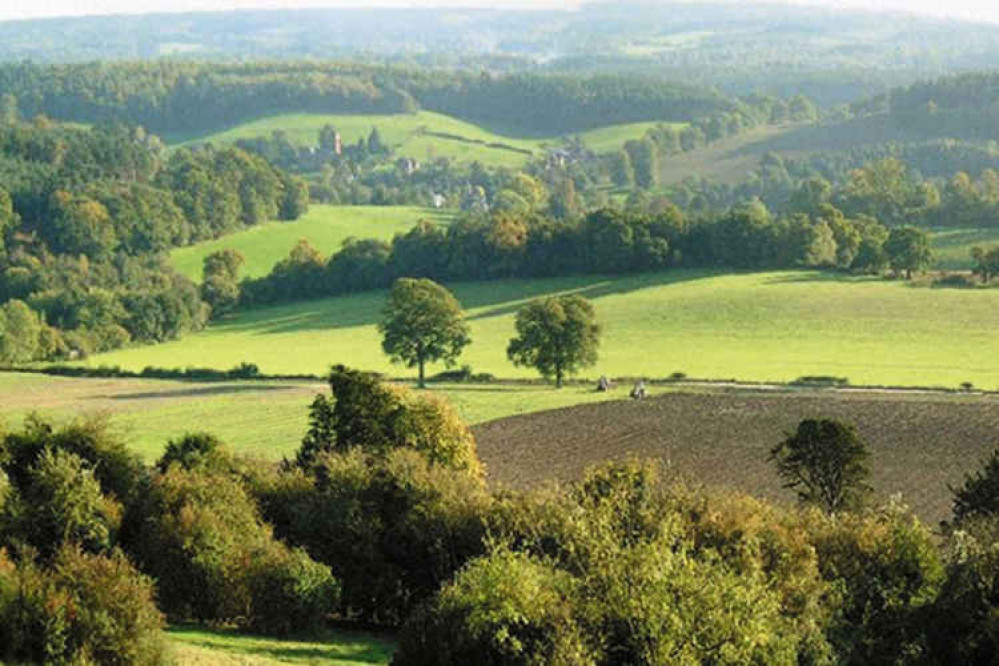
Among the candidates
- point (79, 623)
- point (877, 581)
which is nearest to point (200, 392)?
point (79, 623)

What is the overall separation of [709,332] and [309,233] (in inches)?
2685

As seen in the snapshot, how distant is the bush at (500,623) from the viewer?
87.4 ft

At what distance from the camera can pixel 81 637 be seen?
30.1 metres

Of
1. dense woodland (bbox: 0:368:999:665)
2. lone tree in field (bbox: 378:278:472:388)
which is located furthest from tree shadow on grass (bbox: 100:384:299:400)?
dense woodland (bbox: 0:368:999:665)

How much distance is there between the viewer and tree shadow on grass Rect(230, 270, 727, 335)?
11819 cm

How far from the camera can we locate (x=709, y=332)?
102m

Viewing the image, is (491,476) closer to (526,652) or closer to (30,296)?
(526,652)

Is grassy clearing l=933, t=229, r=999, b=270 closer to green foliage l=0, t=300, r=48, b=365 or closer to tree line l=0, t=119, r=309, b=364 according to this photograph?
tree line l=0, t=119, r=309, b=364

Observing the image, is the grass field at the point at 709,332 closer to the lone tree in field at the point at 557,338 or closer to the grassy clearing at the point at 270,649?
the lone tree in field at the point at 557,338

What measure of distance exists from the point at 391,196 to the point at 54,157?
47879mm

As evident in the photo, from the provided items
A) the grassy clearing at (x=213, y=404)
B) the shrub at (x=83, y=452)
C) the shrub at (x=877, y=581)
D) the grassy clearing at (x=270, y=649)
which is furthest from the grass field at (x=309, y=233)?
the shrub at (x=877, y=581)

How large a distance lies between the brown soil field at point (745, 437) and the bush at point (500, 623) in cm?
2749

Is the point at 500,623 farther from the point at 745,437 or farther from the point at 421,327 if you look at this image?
the point at 421,327

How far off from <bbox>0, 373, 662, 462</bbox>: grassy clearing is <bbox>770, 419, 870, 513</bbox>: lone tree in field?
1008 inches
